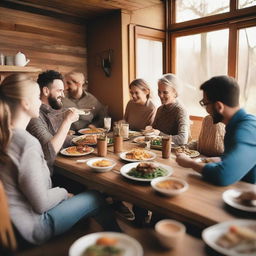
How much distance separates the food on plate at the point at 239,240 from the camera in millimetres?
885

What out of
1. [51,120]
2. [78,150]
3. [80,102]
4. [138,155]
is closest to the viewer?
[138,155]

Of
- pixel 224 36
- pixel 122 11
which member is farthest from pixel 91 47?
pixel 224 36

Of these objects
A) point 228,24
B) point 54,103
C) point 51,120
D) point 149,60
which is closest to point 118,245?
point 51,120

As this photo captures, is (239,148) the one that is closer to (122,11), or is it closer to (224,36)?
(224,36)

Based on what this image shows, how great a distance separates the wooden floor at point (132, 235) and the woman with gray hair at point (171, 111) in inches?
55.2

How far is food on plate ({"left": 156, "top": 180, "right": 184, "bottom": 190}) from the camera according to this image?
130 cm

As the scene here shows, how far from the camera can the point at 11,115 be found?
141 centimetres

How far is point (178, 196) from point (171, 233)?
0.33m

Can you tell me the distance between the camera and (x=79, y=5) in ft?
11.5

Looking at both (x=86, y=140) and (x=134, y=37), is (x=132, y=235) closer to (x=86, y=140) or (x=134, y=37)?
(x=86, y=140)

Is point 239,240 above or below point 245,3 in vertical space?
below

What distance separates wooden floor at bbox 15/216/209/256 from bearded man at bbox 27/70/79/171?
0.66m

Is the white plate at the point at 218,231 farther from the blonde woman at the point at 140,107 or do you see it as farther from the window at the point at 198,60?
the window at the point at 198,60

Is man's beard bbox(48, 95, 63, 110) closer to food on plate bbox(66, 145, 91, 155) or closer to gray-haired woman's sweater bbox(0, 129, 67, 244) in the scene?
food on plate bbox(66, 145, 91, 155)
